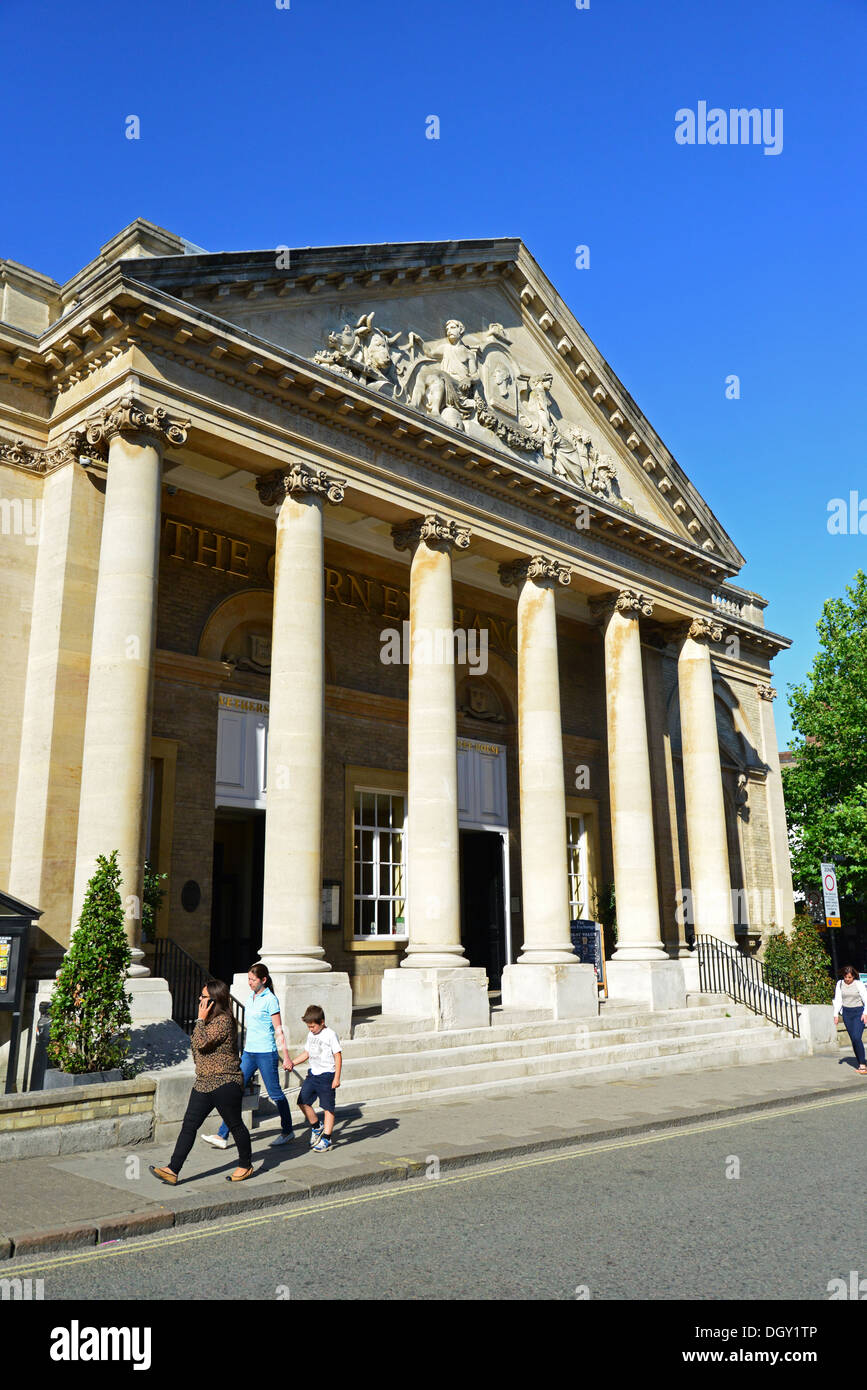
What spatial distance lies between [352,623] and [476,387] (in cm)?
533

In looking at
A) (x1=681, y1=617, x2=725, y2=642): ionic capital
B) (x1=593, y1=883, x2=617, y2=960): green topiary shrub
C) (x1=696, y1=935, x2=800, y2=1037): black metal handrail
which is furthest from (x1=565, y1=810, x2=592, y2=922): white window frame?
(x1=681, y1=617, x2=725, y2=642): ionic capital

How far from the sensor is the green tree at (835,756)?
114ft

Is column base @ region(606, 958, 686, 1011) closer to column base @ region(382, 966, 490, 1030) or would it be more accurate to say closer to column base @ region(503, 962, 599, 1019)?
column base @ region(503, 962, 599, 1019)

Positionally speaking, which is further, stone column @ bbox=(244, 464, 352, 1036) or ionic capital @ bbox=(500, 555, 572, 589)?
ionic capital @ bbox=(500, 555, 572, 589)

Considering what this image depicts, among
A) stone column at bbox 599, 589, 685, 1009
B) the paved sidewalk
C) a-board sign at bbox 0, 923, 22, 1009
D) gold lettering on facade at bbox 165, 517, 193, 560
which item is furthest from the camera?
stone column at bbox 599, 589, 685, 1009

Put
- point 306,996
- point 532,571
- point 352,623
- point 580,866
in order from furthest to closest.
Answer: point 580,866
point 352,623
point 532,571
point 306,996

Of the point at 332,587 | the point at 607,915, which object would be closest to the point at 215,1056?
the point at 332,587

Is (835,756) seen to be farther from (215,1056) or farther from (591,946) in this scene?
(215,1056)

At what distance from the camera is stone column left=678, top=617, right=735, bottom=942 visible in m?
22.4

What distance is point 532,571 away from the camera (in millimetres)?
19547

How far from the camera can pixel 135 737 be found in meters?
12.9

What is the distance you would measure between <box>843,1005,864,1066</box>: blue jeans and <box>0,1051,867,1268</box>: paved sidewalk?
1.10m
